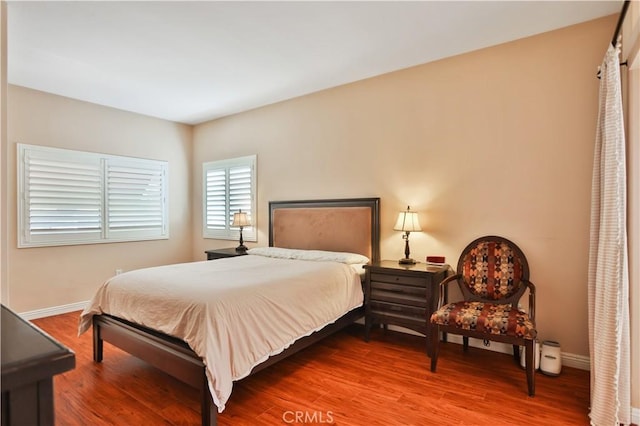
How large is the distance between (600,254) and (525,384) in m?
1.08

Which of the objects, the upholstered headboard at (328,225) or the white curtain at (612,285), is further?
the upholstered headboard at (328,225)

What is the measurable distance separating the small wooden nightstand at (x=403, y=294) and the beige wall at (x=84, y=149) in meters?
3.54

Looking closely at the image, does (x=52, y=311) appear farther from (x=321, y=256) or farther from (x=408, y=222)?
(x=408, y=222)

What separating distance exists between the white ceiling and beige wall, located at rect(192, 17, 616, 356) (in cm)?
21

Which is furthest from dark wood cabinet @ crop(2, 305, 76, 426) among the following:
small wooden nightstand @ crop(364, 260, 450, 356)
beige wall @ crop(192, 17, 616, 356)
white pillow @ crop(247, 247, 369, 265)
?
beige wall @ crop(192, 17, 616, 356)

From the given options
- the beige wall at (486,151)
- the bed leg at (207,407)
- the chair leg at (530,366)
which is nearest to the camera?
the bed leg at (207,407)

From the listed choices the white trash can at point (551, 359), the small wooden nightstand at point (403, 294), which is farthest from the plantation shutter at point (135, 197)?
→ the white trash can at point (551, 359)

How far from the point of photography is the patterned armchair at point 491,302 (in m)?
2.33

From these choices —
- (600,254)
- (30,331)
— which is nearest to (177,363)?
(30,331)

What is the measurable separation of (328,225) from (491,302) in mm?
1828

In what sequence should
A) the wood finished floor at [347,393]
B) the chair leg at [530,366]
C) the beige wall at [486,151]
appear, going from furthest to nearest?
1. the beige wall at [486,151]
2. the chair leg at [530,366]
3. the wood finished floor at [347,393]

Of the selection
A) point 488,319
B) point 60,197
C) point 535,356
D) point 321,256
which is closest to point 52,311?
point 60,197

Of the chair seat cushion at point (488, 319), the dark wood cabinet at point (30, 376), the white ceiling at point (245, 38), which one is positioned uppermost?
the white ceiling at point (245, 38)

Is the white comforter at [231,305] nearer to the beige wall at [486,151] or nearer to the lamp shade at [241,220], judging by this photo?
the beige wall at [486,151]
